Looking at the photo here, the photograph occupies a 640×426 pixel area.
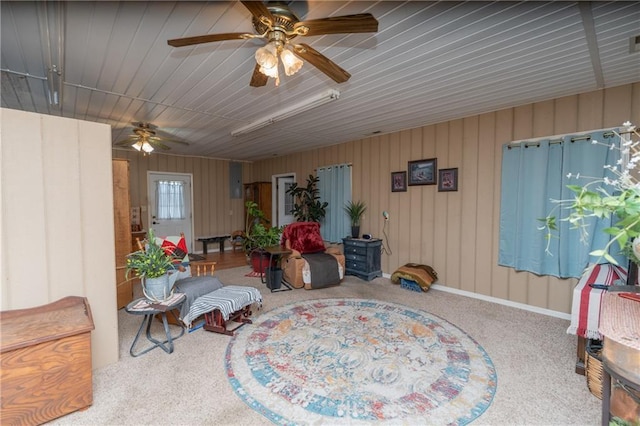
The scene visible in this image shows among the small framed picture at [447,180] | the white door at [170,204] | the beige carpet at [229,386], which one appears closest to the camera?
the beige carpet at [229,386]

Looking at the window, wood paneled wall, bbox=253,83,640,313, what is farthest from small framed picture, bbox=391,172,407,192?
the window

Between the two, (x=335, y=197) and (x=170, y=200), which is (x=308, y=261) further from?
(x=170, y=200)

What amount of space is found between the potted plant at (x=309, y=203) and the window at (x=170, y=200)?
9.44 ft

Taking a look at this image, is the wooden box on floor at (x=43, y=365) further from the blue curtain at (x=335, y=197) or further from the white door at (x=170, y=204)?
the white door at (x=170, y=204)

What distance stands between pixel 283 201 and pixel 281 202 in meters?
0.06

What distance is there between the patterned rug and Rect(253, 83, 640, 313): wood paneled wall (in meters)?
1.22

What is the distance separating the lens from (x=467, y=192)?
3859mm

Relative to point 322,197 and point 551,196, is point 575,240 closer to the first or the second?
point 551,196

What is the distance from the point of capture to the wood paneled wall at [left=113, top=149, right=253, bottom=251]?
6230 millimetres

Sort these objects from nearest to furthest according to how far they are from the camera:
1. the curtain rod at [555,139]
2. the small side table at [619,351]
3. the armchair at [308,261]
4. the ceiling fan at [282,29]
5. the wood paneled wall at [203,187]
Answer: the small side table at [619,351], the ceiling fan at [282,29], the curtain rod at [555,139], the armchair at [308,261], the wood paneled wall at [203,187]

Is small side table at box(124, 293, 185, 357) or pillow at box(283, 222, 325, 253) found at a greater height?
pillow at box(283, 222, 325, 253)

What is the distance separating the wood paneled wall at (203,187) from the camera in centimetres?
623

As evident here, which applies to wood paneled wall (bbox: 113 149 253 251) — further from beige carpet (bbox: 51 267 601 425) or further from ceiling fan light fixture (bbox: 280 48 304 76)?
ceiling fan light fixture (bbox: 280 48 304 76)

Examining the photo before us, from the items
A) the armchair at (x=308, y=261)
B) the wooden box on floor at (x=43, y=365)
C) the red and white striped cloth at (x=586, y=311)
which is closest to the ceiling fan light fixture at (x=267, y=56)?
the wooden box on floor at (x=43, y=365)
